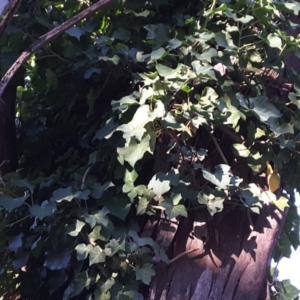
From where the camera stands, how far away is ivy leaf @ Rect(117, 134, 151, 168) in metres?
1.33

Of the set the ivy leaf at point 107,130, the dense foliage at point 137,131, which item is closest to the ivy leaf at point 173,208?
the dense foliage at point 137,131

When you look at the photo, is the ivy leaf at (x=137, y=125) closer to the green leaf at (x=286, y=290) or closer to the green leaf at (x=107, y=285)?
the green leaf at (x=107, y=285)

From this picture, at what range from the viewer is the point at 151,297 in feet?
4.42

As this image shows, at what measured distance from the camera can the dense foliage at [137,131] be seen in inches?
51.6

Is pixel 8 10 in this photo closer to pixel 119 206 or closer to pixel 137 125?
pixel 137 125

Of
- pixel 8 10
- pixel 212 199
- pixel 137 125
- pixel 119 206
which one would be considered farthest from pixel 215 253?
pixel 8 10

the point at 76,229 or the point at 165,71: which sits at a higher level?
the point at 165,71

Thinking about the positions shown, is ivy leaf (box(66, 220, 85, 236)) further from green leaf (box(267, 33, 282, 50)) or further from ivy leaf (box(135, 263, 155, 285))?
green leaf (box(267, 33, 282, 50))

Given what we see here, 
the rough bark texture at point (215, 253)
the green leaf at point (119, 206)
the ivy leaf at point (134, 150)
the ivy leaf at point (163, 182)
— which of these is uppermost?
the ivy leaf at point (134, 150)

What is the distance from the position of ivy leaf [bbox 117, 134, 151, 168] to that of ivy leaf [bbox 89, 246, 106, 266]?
213 millimetres

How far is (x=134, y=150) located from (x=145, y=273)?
285mm

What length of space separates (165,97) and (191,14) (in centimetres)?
37

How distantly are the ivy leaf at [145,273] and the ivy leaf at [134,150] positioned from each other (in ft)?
0.77

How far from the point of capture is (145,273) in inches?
50.3
